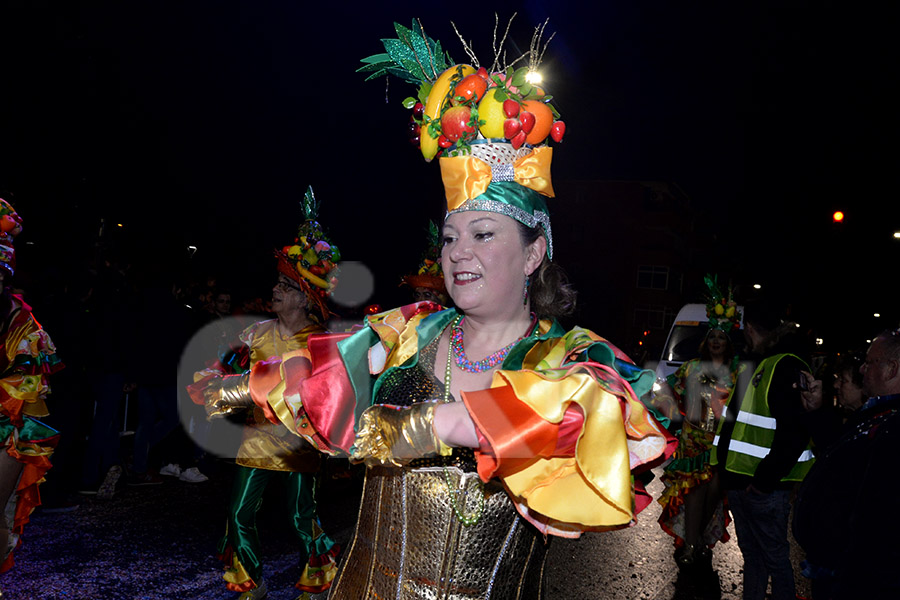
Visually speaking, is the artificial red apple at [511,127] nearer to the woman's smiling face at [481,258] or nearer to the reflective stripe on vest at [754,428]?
the woman's smiling face at [481,258]

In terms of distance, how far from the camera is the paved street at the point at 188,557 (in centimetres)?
475

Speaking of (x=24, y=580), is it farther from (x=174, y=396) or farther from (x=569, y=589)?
(x=569, y=589)

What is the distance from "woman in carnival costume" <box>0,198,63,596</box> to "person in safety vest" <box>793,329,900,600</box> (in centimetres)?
431

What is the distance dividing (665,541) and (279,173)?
11.1 m

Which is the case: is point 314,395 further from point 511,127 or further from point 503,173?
point 511,127

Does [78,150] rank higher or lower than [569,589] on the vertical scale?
higher

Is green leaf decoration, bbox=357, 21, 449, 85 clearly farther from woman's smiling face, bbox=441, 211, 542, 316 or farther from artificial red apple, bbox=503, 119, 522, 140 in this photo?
woman's smiling face, bbox=441, 211, 542, 316

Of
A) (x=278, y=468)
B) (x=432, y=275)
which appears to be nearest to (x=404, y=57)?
(x=278, y=468)

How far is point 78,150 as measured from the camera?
32.1ft

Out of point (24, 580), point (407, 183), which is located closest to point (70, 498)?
point (24, 580)

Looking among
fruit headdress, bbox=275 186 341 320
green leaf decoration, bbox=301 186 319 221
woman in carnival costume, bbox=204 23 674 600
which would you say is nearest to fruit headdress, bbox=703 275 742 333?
fruit headdress, bbox=275 186 341 320

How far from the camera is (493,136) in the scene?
2002 mm

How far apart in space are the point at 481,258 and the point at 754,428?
3769 millimetres

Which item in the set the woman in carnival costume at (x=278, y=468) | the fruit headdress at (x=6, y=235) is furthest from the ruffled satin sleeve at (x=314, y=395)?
the fruit headdress at (x=6, y=235)
